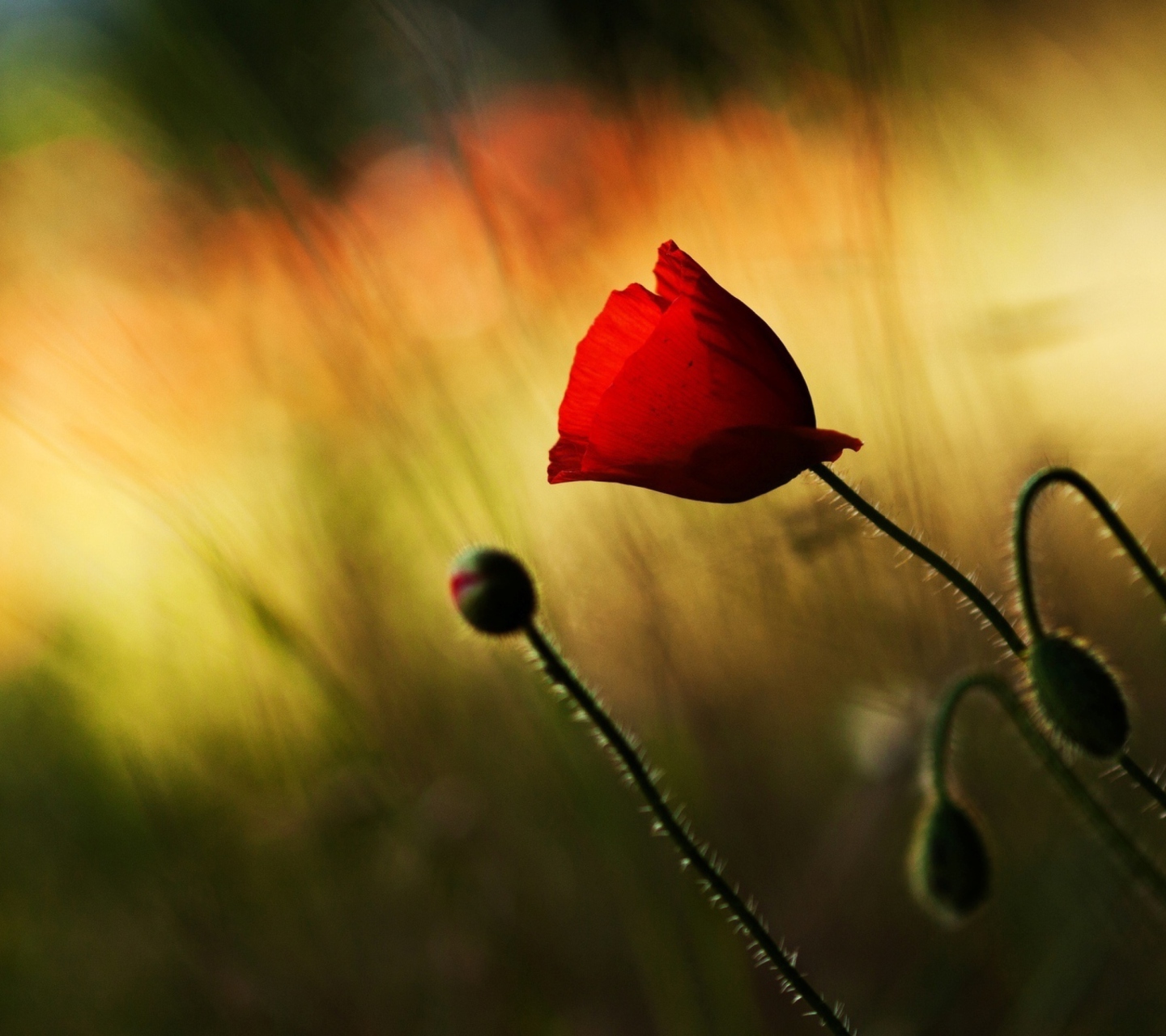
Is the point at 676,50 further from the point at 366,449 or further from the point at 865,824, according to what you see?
the point at 865,824

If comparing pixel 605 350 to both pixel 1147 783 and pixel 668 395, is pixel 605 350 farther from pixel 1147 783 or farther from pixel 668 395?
pixel 1147 783

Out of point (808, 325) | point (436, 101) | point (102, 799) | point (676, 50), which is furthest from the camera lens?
point (102, 799)

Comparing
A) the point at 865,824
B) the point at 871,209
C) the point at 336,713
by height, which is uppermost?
the point at 871,209

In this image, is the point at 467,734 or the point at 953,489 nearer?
the point at 953,489

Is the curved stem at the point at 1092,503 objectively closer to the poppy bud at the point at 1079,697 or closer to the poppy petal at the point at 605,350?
the poppy bud at the point at 1079,697

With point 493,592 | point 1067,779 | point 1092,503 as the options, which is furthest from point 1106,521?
point 493,592

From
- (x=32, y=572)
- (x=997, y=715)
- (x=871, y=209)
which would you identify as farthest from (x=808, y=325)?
(x=32, y=572)

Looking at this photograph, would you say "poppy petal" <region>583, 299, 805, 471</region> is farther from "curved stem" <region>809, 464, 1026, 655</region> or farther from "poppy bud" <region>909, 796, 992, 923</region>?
"poppy bud" <region>909, 796, 992, 923</region>

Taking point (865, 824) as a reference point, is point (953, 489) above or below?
above
